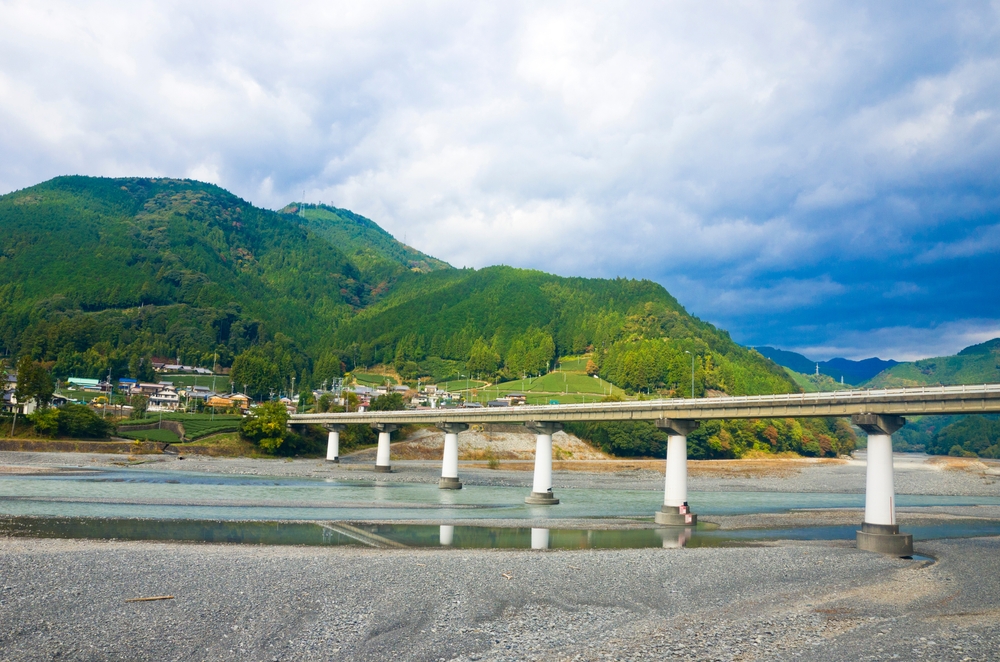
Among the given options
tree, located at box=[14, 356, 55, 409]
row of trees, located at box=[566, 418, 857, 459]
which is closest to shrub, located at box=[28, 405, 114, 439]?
tree, located at box=[14, 356, 55, 409]

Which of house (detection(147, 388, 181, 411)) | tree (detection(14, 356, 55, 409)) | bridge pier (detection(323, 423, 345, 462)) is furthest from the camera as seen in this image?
house (detection(147, 388, 181, 411))

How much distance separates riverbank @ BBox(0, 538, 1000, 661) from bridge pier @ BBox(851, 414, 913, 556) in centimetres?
403

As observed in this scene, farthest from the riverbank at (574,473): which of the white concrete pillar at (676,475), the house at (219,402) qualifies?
the house at (219,402)

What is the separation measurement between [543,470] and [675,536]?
22825 millimetres

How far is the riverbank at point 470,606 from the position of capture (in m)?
17.6

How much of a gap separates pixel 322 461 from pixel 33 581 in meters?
102

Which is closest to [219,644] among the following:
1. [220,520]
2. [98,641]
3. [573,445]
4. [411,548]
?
[98,641]

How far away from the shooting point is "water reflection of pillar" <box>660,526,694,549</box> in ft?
126

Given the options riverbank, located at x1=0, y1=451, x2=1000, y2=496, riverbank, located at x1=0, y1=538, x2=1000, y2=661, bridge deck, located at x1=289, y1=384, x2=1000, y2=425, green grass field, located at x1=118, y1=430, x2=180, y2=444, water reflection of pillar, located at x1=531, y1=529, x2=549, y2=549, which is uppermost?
bridge deck, located at x1=289, y1=384, x2=1000, y2=425

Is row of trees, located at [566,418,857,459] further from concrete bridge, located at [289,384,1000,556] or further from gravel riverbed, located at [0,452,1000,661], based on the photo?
gravel riverbed, located at [0,452,1000,661]

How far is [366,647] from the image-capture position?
17547 mm

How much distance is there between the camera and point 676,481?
163 ft

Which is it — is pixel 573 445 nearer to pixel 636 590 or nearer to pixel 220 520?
pixel 220 520

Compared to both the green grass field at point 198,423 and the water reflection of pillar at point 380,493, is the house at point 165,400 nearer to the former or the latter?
the green grass field at point 198,423
